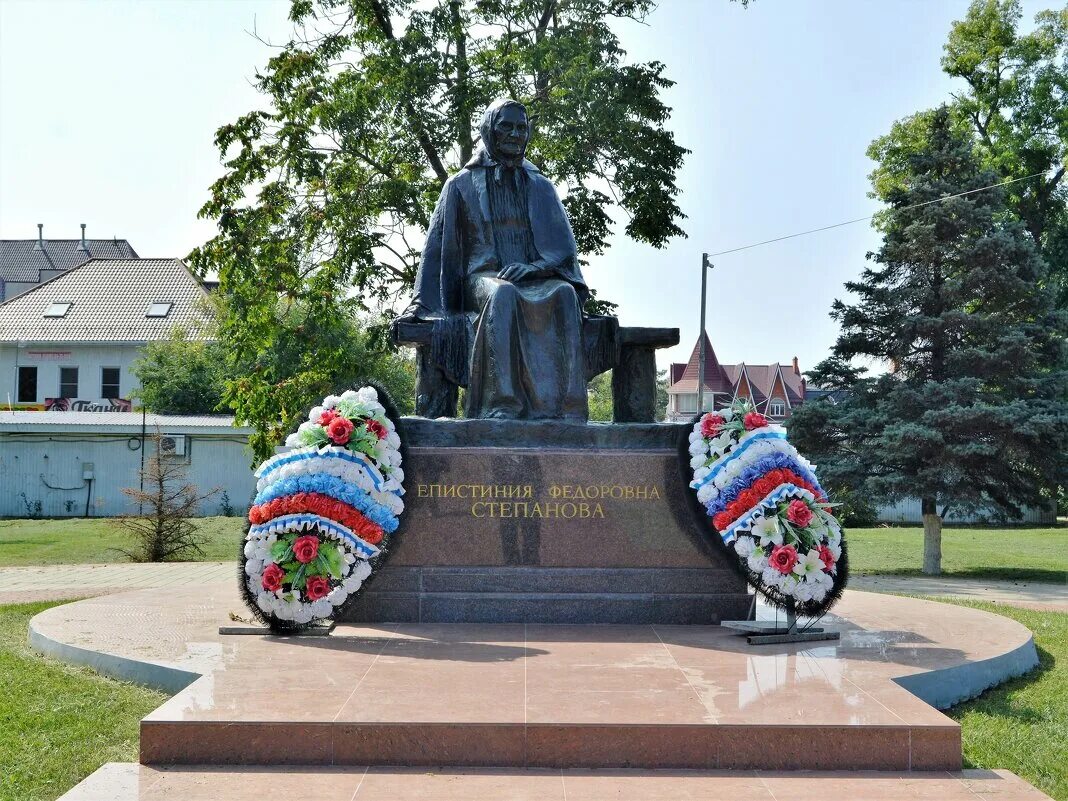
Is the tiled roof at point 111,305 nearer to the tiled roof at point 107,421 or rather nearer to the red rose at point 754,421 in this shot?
the tiled roof at point 107,421

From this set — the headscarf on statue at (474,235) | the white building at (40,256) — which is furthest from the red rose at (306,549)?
the white building at (40,256)

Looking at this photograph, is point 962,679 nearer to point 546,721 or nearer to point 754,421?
point 754,421

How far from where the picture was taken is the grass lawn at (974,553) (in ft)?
57.7

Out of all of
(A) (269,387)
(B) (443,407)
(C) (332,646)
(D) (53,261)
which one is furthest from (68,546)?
(D) (53,261)

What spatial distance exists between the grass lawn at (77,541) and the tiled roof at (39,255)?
39303 mm

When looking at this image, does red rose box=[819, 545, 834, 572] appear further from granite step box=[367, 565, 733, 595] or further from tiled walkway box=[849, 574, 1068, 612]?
tiled walkway box=[849, 574, 1068, 612]

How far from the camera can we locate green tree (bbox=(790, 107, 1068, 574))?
53.9 ft

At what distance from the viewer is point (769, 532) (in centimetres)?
683

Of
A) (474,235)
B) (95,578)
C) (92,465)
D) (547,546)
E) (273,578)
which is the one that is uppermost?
(474,235)

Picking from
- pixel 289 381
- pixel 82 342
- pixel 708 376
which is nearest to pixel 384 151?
pixel 289 381

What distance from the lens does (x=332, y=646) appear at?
6.39 meters

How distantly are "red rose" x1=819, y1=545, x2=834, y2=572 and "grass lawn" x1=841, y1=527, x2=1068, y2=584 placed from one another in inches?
380

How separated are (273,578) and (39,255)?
6392 centimetres

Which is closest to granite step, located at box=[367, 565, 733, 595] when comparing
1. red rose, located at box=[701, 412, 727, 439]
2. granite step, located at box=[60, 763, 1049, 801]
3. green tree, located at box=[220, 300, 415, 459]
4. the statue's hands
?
red rose, located at box=[701, 412, 727, 439]
